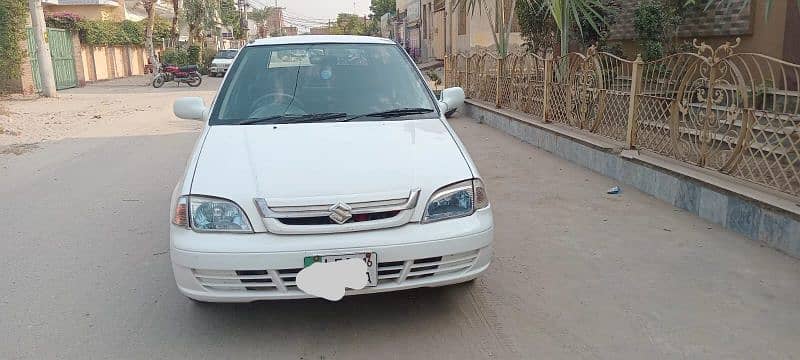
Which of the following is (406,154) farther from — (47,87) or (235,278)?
(47,87)

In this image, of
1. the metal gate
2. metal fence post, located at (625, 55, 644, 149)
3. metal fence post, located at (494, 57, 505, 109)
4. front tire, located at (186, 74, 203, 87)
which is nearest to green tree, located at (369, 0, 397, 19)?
front tire, located at (186, 74, 203, 87)

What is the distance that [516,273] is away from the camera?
407 centimetres

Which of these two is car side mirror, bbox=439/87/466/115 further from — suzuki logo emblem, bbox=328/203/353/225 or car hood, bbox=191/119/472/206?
suzuki logo emblem, bbox=328/203/353/225

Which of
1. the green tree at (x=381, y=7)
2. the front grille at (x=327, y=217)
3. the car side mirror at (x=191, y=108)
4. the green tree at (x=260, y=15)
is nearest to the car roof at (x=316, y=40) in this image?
the car side mirror at (x=191, y=108)

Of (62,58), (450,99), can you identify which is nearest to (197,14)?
(62,58)

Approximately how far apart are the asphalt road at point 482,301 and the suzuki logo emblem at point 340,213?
692 millimetres

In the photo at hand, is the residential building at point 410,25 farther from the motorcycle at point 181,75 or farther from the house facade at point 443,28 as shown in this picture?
the motorcycle at point 181,75

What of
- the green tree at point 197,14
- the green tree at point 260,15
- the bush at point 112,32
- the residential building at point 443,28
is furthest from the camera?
the green tree at point 260,15

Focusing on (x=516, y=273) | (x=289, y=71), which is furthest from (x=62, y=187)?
(x=516, y=273)

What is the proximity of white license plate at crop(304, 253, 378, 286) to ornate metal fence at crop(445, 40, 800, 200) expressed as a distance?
10.8ft

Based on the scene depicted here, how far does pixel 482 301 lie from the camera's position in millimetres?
3656

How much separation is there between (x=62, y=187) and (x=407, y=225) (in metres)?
5.36

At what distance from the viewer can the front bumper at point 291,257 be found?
2.87 meters

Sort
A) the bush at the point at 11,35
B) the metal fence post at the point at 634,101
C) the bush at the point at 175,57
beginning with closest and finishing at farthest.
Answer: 1. the metal fence post at the point at 634,101
2. the bush at the point at 11,35
3. the bush at the point at 175,57
